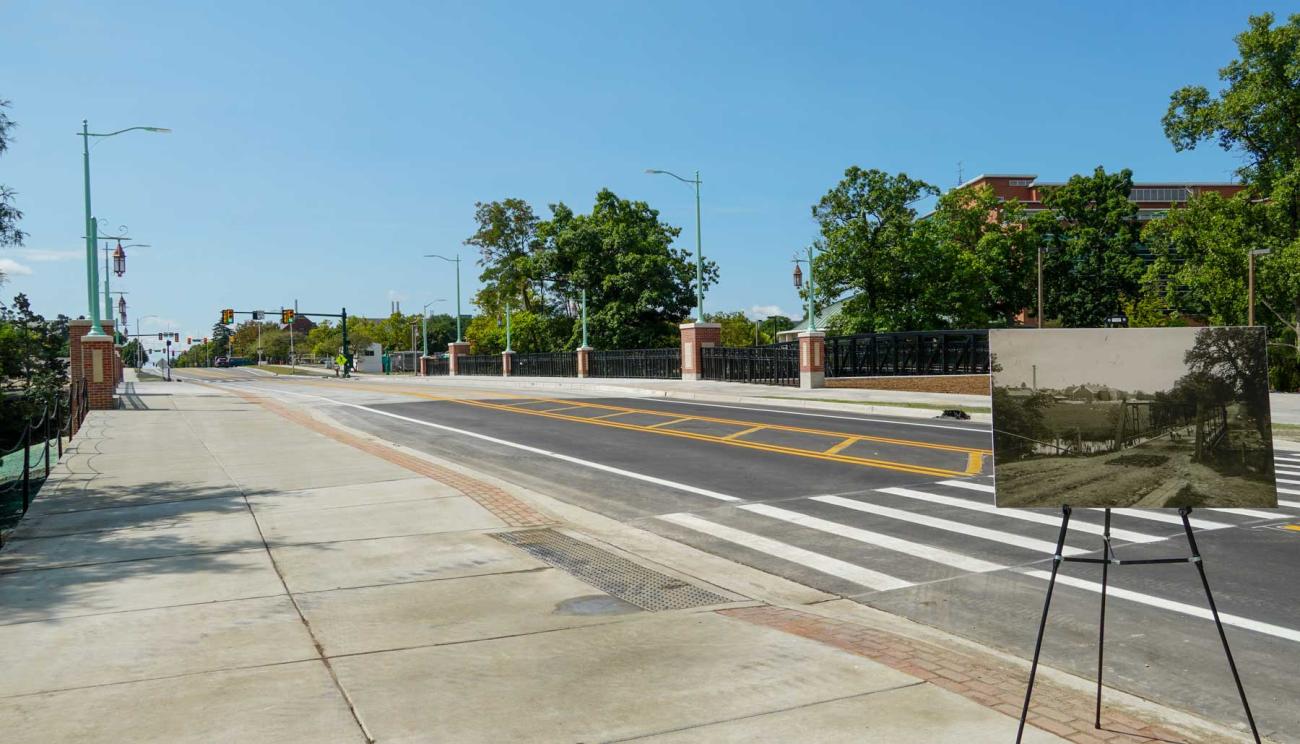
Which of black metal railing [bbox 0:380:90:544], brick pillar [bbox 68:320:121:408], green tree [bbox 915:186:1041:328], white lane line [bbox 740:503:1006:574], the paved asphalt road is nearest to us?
the paved asphalt road

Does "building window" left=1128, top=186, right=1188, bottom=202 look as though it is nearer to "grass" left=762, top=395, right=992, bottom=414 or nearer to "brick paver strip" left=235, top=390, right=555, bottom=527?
"grass" left=762, top=395, right=992, bottom=414

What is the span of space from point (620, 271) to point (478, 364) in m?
14.7

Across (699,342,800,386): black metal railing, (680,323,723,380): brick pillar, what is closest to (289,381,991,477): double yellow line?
(699,342,800,386): black metal railing

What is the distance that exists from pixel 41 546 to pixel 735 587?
248 inches

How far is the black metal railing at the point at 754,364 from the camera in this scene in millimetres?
38250

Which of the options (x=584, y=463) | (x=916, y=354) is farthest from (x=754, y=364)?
(x=584, y=463)

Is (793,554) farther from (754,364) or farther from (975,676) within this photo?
(754,364)

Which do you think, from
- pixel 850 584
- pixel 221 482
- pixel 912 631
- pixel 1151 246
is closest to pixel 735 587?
pixel 850 584

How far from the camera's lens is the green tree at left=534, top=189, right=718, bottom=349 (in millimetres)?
63000

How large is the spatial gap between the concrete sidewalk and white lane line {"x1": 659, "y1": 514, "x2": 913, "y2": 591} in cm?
60

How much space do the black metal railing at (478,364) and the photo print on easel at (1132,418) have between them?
211ft

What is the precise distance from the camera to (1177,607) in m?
6.67

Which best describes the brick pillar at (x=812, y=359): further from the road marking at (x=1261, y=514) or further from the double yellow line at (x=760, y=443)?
the road marking at (x=1261, y=514)

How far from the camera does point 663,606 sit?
654 centimetres
